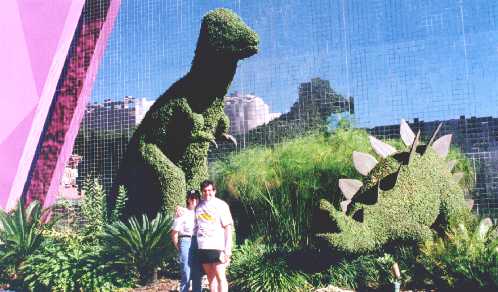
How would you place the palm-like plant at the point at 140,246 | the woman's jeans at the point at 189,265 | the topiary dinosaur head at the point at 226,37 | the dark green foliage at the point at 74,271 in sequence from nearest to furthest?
the woman's jeans at the point at 189,265 → the dark green foliage at the point at 74,271 → the palm-like plant at the point at 140,246 → the topiary dinosaur head at the point at 226,37

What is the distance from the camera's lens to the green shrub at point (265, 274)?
18.4ft

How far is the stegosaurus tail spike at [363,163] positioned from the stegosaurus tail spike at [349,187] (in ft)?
1.26

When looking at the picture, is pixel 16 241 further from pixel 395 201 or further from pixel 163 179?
pixel 395 201

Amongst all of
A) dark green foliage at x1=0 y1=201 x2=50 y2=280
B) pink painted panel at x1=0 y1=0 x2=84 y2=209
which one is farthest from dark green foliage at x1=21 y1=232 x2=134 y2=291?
pink painted panel at x1=0 y1=0 x2=84 y2=209

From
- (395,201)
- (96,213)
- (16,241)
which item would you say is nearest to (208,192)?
(395,201)

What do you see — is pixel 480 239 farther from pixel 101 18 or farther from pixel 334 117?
pixel 101 18

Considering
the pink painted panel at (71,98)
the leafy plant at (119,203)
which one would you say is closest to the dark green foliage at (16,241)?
the leafy plant at (119,203)

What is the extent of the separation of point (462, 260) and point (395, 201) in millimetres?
907

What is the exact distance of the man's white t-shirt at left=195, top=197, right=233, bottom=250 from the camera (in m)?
4.71

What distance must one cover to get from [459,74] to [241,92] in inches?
154

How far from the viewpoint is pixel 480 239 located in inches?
230

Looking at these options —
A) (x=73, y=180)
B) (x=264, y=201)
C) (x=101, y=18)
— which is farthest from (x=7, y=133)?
(x=264, y=201)

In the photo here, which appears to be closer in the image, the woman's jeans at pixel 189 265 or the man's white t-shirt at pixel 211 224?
the man's white t-shirt at pixel 211 224

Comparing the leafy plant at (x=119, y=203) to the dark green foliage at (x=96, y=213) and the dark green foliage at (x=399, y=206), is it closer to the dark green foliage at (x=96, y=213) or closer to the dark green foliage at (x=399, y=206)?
the dark green foliage at (x=96, y=213)
